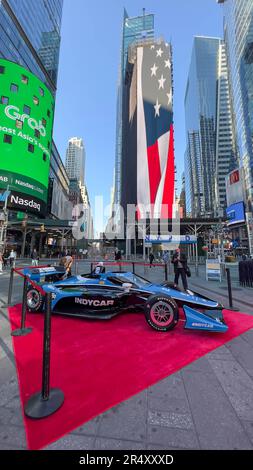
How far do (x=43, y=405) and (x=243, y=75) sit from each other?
292 ft

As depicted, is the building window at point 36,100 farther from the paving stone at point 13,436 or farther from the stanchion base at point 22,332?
the paving stone at point 13,436

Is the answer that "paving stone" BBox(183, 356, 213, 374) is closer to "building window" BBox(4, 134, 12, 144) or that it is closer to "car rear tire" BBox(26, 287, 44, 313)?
"car rear tire" BBox(26, 287, 44, 313)

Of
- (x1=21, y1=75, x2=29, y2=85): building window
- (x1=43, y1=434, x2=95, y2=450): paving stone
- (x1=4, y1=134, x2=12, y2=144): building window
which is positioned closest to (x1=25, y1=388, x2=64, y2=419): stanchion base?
(x1=43, y1=434, x2=95, y2=450): paving stone

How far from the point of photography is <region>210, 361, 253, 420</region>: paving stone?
80.0 inches

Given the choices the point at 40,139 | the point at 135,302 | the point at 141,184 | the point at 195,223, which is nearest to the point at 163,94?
the point at 141,184

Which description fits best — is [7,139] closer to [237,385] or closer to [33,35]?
[33,35]

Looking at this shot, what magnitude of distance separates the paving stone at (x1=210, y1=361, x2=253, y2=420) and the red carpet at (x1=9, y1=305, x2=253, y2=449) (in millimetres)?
387

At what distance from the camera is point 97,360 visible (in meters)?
2.93

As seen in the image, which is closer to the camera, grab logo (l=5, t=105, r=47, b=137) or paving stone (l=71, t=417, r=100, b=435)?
paving stone (l=71, t=417, r=100, b=435)

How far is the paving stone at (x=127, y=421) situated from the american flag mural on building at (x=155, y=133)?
1258 inches

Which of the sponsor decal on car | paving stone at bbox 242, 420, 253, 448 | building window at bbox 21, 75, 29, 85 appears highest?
building window at bbox 21, 75, 29, 85

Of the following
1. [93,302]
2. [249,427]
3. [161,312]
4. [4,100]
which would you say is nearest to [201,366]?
[249,427]

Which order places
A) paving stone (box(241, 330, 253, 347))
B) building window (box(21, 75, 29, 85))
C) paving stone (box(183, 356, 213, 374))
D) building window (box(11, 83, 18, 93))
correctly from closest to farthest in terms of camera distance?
paving stone (box(183, 356, 213, 374))
paving stone (box(241, 330, 253, 347))
building window (box(11, 83, 18, 93))
building window (box(21, 75, 29, 85))

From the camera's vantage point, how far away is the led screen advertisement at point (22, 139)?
1165 inches
